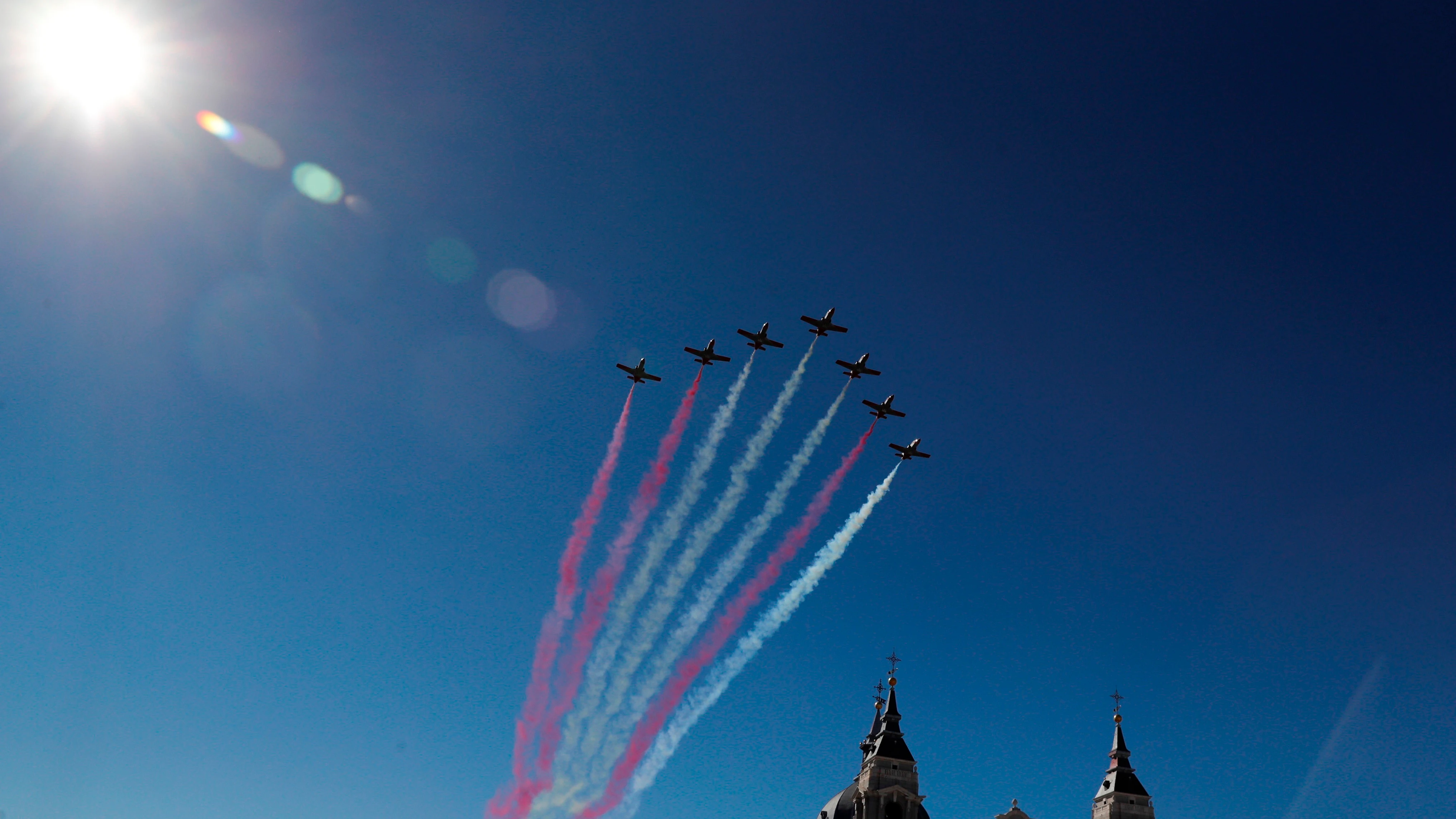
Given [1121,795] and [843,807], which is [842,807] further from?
[1121,795]

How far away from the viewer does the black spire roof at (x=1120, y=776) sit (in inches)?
4567

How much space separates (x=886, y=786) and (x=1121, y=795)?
2537cm

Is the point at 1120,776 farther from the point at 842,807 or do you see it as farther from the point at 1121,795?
the point at 842,807

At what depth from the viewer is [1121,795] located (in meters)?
115

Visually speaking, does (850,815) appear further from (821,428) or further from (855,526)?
(821,428)

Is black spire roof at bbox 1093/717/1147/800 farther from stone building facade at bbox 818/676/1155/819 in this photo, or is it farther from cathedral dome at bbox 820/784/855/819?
cathedral dome at bbox 820/784/855/819

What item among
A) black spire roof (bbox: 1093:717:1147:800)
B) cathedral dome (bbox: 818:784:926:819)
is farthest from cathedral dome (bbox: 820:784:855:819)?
black spire roof (bbox: 1093:717:1147:800)

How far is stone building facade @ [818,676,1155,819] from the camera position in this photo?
115 metres

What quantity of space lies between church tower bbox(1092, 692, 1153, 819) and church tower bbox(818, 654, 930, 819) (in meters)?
19.6

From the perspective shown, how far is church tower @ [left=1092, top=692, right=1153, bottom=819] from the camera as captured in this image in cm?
11431

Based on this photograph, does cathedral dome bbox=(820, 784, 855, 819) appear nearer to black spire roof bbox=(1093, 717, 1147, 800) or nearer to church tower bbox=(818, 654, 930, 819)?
church tower bbox=(818, 654, 930, 819)

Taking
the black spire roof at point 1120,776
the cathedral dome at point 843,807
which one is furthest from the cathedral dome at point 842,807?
the black spire roof at point 1120,776

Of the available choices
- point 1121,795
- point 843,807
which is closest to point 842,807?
point 843,807

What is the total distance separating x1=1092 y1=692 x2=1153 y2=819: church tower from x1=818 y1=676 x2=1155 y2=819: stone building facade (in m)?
0.06
